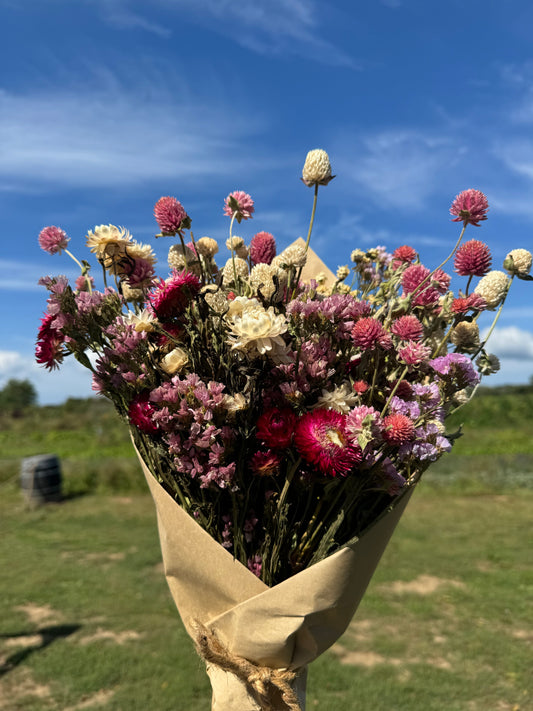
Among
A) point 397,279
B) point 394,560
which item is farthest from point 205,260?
point 394,560

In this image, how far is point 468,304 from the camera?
149 cm

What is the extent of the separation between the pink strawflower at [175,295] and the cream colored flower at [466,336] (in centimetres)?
65

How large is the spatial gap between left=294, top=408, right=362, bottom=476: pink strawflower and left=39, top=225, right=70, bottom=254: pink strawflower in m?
0.80

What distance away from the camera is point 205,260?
1.51 metres

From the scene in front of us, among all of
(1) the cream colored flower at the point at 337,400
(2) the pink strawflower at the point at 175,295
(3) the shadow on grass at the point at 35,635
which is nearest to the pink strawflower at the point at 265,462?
(1) the cream colored flower at the point at 337,400

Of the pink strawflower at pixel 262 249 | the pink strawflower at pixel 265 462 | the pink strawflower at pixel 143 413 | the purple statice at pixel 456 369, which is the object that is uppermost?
the pink strawflower at pixel 262 249

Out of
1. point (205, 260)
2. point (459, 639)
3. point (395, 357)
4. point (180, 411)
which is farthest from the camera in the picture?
point (459, 639)

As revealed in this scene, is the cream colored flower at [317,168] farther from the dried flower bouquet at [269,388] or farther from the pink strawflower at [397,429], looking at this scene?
the pink strawflower at [397,429]

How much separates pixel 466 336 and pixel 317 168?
0.54 metres

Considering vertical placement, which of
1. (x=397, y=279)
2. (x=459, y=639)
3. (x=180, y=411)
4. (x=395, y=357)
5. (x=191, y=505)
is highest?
(x=397, y=279)

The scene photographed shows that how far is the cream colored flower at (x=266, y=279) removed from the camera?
53.0 inches

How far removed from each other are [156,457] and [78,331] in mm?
345

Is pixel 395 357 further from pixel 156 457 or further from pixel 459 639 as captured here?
pixel 459 639

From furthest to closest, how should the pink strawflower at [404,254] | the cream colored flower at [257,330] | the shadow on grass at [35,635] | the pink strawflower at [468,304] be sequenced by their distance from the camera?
the shadow on grass at [35,635] → the pink strawflower at [404,254] → the pink strawflower at [468,304] → the cream colored flower at [257,330]
